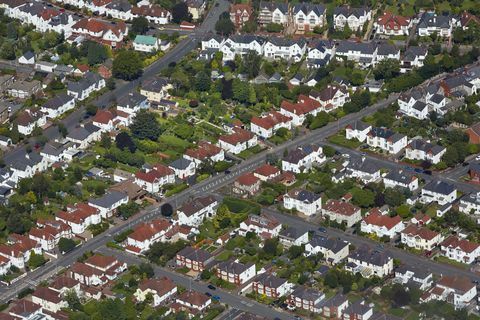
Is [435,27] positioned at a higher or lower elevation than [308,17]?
lower

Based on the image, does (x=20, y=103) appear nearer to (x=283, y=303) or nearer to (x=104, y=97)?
(x=104, y=97)

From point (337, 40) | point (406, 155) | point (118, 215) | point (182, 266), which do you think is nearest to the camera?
point (182, 266)

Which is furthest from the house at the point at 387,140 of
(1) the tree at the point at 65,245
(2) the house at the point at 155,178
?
(1) the tree at the point at 65,245

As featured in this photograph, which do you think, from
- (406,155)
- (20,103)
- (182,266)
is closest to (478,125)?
(406,155)

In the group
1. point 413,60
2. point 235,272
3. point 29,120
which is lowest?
point 235,272

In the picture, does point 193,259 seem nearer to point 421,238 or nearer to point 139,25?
point 421,238

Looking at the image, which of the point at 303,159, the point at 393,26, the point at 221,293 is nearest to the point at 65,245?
the point at 221,293

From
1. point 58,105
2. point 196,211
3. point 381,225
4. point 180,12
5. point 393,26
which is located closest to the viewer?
point 381,225

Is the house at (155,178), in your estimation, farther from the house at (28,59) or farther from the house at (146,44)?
the house at (28,59)
